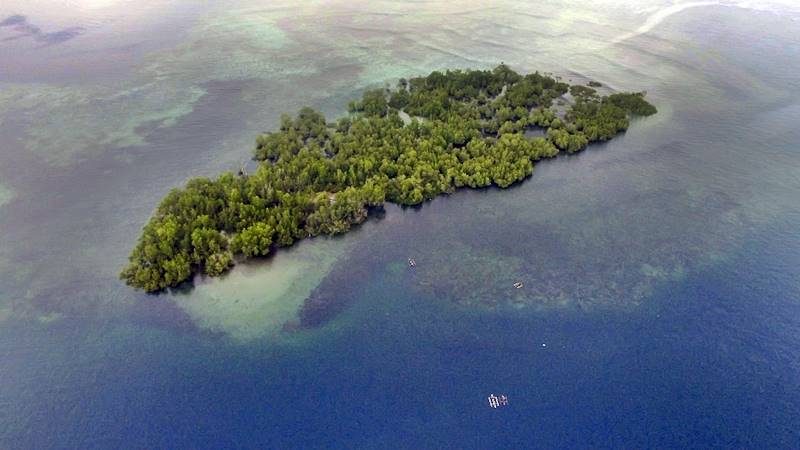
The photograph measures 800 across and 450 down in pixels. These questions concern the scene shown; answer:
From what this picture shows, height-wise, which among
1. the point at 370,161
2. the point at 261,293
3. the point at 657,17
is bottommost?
the point at 261,293

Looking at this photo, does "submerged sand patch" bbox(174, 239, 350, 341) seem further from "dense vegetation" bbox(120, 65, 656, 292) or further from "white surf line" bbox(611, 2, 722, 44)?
"white surf line" bbox(611, 2, 722, 44)

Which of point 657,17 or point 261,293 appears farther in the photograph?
point 657,17

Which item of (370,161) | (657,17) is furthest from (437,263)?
(657,17)

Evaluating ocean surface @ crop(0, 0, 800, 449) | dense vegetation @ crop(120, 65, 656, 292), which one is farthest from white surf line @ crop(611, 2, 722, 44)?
dense vegetation @ crop(120, 65, 656, 292)

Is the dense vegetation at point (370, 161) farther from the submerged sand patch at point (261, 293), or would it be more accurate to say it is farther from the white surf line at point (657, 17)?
the white surf line at point (657, 17)

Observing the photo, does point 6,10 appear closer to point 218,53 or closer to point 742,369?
point 218,53

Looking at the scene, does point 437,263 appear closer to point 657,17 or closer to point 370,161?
point 370,161

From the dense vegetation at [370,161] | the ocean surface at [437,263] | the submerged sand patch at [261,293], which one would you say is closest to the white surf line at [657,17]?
the ocean surface at [437,263]
